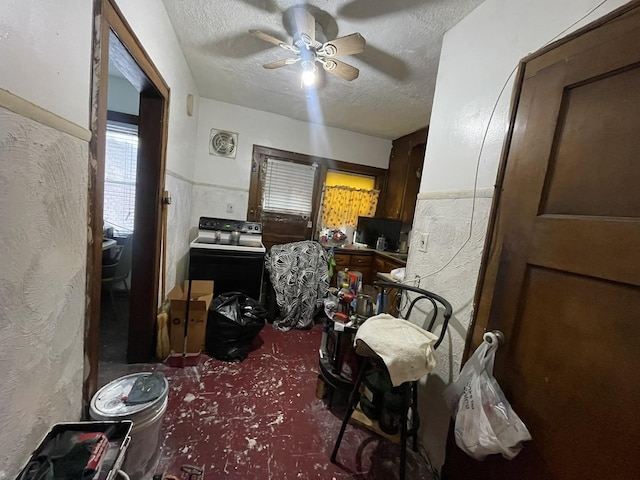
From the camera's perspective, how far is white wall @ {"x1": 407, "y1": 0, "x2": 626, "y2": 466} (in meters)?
1.09

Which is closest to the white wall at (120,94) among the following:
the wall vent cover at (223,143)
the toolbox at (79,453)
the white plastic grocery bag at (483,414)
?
the wall vent cover at (223,143)

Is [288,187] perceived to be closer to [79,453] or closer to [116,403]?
[116,403]

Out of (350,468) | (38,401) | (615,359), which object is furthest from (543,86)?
(38,401)

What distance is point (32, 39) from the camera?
2.11 feet

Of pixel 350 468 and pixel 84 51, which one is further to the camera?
pixel 350 468

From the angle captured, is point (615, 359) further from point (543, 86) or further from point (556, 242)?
point (543, 86)

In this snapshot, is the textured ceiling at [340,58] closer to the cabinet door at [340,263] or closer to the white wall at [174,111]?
the white wall at [174,111]

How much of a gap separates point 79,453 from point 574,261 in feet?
5.40

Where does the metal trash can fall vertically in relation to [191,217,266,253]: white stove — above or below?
below

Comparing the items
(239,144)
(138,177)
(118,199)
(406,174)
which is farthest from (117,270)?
(406,174)

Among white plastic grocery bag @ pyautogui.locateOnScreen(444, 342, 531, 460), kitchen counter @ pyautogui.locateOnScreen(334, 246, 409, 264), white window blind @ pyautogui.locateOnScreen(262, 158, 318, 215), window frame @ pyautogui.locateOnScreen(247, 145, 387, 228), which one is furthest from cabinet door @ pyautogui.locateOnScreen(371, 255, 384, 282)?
white plastic grocery bag @ pyautogui.locateOnScreen(444, 342, 531, 460)

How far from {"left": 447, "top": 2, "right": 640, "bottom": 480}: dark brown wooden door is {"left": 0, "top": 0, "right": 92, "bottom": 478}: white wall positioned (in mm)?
1577

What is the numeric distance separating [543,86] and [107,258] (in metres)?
3.14

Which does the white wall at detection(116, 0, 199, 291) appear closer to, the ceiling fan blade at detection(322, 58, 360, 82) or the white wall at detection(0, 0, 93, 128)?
the white wall at detection(0, 0, 93, 128)
